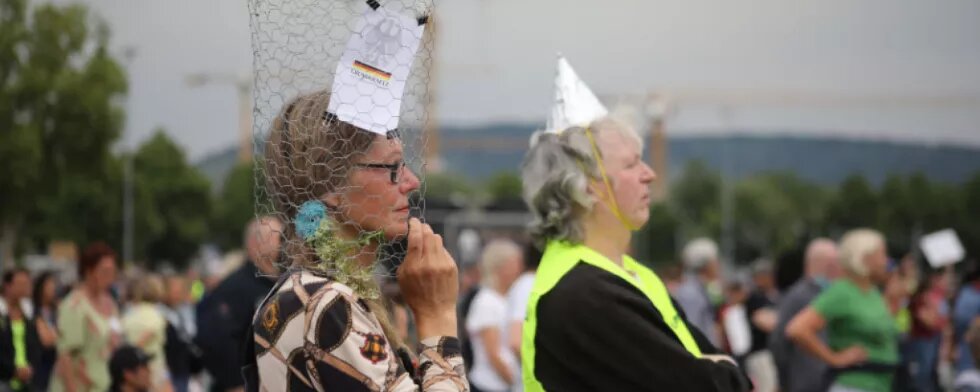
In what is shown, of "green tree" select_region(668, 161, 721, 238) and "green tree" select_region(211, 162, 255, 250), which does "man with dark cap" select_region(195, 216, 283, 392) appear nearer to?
"green tree" select_region(211, 162, 255, 250)

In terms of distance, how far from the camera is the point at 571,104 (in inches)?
191

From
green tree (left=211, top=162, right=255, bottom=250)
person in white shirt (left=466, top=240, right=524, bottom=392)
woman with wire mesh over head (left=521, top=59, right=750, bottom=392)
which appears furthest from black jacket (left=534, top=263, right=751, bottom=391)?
green tree (left=211, top=162, right=255, bottom=250)

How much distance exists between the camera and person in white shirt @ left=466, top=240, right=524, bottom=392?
9.30m

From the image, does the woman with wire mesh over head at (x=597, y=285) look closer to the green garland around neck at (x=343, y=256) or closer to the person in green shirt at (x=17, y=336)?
the green garland around neck at (x=343, y=256)

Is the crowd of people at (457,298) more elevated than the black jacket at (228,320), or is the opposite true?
the crowd of people at (457,298)

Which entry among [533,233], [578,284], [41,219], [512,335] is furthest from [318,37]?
[41,219]

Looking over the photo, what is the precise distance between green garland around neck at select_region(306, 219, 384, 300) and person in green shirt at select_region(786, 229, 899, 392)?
5.50m

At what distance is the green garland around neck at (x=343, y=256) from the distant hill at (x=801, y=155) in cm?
5612

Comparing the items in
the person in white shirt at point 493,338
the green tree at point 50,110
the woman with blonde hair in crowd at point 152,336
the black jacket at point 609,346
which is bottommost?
the green tree at point 50,110

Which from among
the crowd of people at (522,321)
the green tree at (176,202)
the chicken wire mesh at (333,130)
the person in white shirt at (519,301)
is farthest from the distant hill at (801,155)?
the chicken wire mesh at (333,130)

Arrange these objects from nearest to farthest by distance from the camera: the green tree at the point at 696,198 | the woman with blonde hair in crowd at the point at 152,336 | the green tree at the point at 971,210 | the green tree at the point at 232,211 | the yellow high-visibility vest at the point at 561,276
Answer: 1. the yellow high-visibility vest at the point at 561,276
2. the woman with blonde hair in crowd at the point at 152,336
3. the green tree at the point at 971,210
4. the green tree at the point at 232,211
5. the green tree at the point at 696,198

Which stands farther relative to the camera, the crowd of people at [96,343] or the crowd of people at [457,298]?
the crowd of people at [96,343]

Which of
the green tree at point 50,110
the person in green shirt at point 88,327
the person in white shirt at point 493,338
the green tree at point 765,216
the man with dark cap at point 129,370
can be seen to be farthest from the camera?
the green tree at point 765,216

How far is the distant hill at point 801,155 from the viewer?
9969cm
